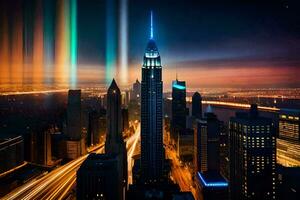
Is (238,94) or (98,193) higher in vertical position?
(238,94)

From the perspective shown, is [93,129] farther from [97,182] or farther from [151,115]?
[97,182]

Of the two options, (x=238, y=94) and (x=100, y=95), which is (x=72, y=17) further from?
(x=238, y=94)

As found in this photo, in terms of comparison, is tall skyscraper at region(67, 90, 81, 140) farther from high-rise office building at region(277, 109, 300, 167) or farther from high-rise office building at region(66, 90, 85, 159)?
high-rise office building at region(277, 109, 300, 167)

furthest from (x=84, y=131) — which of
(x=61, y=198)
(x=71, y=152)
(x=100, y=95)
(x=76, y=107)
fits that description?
(x=61, y=198)

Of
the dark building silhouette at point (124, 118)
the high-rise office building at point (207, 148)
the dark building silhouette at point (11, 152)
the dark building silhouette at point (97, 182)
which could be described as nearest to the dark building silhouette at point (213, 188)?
the high-rise office building at point (207, 148)

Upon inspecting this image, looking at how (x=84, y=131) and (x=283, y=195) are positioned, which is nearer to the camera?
(x=283, y=195)

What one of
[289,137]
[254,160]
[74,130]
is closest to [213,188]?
[254,160]

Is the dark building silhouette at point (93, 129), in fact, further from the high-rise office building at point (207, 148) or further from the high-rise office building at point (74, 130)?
the high-rise office building at point (207, 148)

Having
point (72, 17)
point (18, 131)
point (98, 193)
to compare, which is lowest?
point (98, 193)
